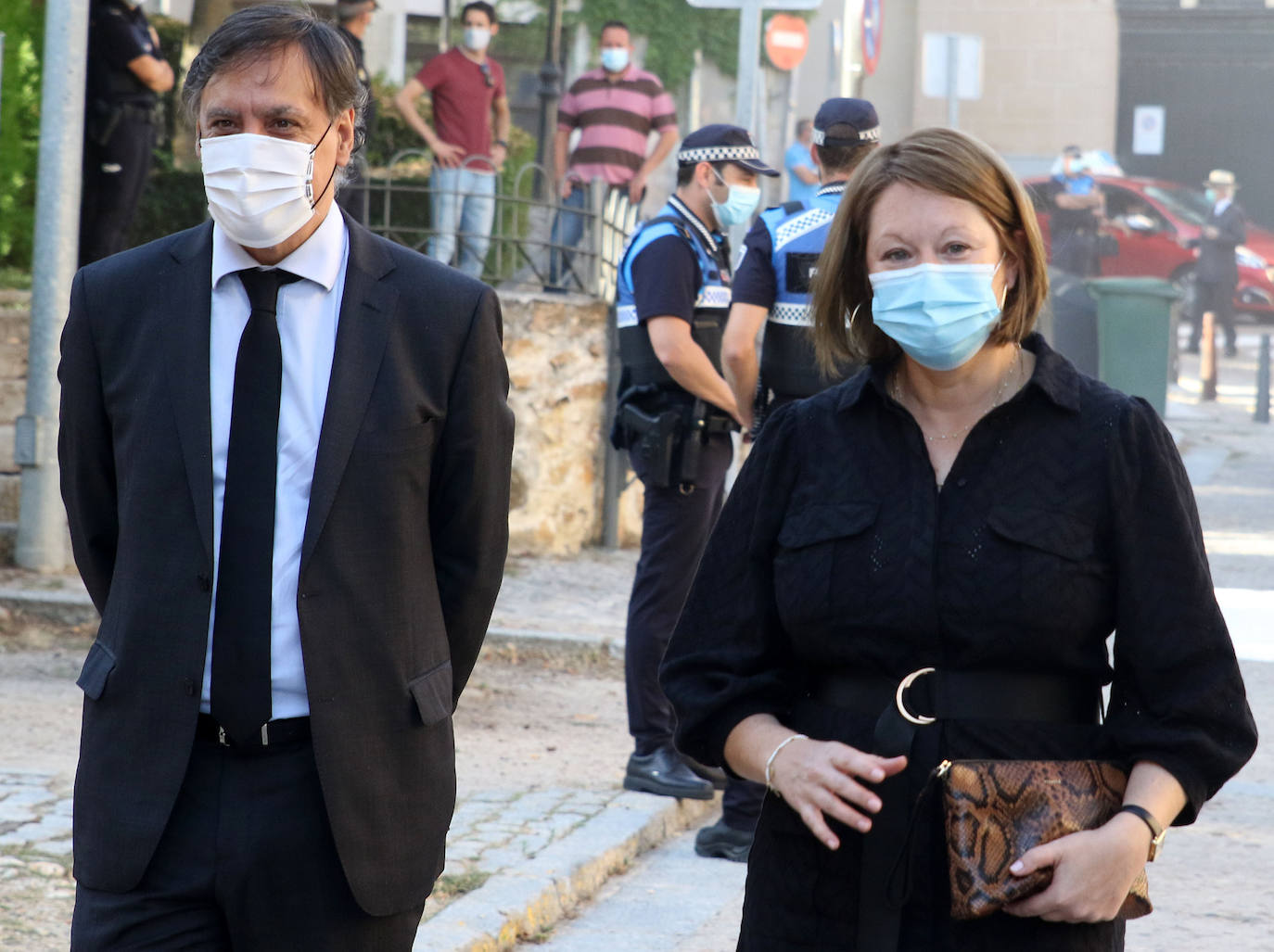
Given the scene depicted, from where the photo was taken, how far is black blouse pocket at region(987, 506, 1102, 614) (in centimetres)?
233

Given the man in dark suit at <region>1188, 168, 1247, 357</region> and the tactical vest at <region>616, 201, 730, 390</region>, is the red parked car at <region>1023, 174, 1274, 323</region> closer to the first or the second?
the man in dark suit at <region>1188, 168, 1247, 357</region>

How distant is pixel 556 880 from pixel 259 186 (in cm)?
271

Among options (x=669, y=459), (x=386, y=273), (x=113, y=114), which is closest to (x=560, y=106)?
(x=113, y=114)

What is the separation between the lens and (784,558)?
246 centimetres

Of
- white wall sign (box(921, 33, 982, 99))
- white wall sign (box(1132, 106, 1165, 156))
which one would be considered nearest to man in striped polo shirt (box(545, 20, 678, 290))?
white wall sign (box(921, 33, 982, 99))

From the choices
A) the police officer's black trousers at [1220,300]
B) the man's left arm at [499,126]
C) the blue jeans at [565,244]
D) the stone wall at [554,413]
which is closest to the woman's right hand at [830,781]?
the stone wall at [554,413]

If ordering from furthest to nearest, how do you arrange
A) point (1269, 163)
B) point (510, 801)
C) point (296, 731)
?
point (1269, 163), point (510, 801), point (296, 731)

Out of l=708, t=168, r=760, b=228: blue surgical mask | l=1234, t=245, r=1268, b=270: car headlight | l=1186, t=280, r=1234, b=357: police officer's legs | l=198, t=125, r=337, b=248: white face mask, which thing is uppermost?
l=1234, t=245, r=1268, b=270: car headlight

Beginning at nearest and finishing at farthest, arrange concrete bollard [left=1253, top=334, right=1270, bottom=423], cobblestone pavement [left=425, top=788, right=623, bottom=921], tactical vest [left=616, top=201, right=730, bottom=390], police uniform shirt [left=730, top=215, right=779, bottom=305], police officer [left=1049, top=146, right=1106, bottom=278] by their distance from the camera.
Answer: cobblestone pavement [left=425, top=788, right=623, bottom=921], police uniform shirt [left=730, top=215, right=779, bottom=305], tactical vest [left=616, top=201, right=730, bottom=390], concrete bollard [left=1253, top=334, right=1270, bottom=423], police officer [left=1049, top=146, right=1106, bottom=278]

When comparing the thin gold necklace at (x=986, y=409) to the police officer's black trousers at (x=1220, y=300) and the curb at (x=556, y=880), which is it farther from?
the police officer's black trousers at (x=1220, y=300)

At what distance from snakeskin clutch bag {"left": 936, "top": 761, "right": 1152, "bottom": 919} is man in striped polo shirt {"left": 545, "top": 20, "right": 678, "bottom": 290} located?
10946 millimetres

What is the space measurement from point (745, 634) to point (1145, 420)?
0.61 metres

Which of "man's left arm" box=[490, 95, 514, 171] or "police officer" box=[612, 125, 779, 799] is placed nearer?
"police officer" box=[612, 125, 779, 799]

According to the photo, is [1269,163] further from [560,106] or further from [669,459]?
[669,459]
